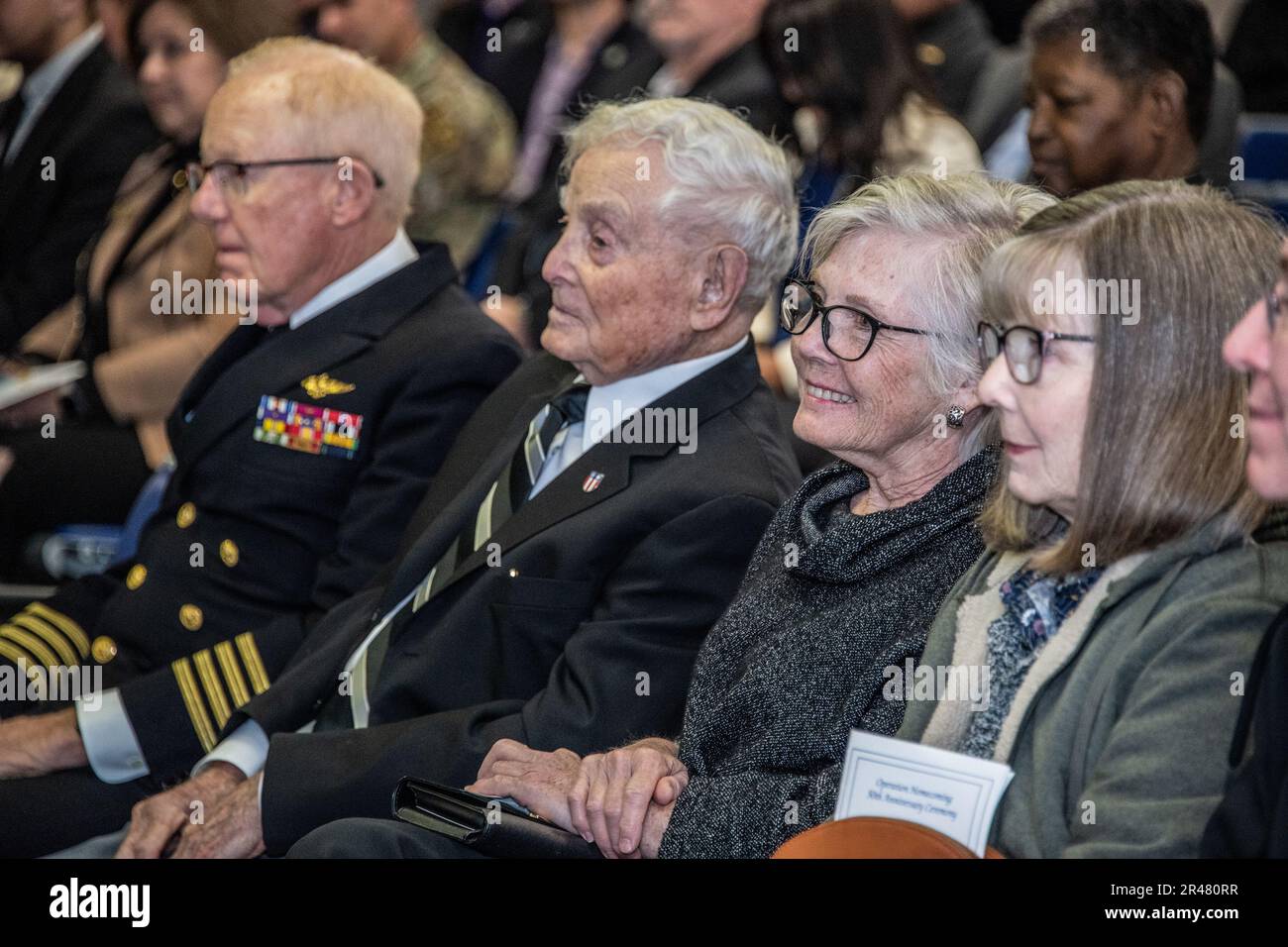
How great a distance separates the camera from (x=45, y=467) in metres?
3.76

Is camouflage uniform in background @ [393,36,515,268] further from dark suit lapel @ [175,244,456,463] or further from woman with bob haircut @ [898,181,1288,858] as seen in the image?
woman with bob haircut @ [898,181,1288,858]

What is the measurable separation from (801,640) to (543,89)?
403 centimetres

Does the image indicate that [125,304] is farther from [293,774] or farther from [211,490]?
[293,774]

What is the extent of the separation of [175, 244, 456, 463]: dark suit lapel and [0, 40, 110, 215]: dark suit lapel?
1962mm

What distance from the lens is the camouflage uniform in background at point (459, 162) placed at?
176 inches

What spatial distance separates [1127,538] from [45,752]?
1853 mm

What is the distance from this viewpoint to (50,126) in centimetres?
471

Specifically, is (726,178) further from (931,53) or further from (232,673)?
(931,53)

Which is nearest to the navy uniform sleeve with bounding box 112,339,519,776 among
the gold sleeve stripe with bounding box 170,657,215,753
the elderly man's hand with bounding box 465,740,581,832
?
the gold sleeve stripe with bounding box 170,657,215,753

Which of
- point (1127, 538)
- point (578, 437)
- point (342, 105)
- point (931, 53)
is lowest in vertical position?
point (578, 437)

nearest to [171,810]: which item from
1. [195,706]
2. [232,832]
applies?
[232,832]

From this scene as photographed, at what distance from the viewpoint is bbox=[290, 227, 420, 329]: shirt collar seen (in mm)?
3039

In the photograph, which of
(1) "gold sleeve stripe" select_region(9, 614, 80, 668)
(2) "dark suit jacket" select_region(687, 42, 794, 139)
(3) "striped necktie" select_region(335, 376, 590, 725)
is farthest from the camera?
(2) "dark suit jacket" select_region(687, 42, 794, 139)
